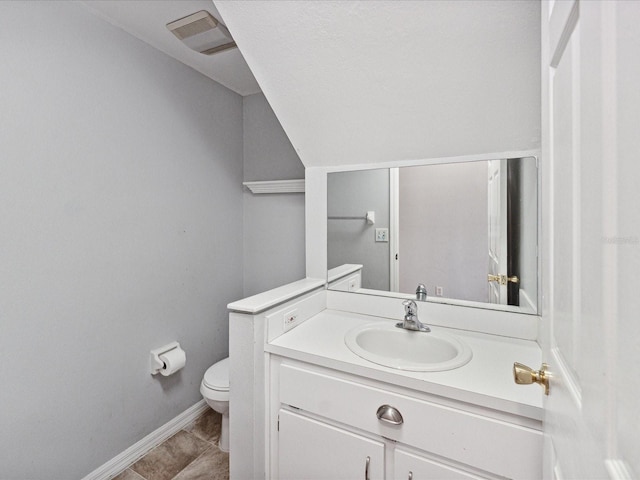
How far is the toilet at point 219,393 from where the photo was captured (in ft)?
5.47

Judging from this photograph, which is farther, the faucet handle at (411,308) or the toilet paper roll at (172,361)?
the toilet paper roll at (172,361)

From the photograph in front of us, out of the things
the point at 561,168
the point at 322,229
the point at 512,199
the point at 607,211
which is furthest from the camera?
the point at 322,229

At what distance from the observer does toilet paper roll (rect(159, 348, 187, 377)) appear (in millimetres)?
1759

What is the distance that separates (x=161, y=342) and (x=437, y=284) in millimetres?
1572

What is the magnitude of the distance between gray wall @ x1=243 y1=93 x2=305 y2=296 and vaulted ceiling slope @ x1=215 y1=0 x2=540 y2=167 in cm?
78

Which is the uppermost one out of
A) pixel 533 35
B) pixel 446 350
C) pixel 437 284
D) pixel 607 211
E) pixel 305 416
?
pixel 533 35

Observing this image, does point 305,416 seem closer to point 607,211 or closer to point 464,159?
point 607,211

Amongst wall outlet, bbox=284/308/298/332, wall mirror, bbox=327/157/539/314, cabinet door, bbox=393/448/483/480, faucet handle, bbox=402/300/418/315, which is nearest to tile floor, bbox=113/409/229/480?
wall outlet, bbox=284/308/298/332

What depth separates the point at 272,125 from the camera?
7.74ft

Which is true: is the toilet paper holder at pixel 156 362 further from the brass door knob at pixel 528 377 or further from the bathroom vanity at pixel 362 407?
the brass door knob at pixel 528 377

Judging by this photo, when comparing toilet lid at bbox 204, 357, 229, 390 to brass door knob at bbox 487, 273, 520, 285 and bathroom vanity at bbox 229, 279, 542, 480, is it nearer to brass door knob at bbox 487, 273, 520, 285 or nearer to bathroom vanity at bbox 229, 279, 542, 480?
bathroom vanity at bbox 229, 279, 542, 480

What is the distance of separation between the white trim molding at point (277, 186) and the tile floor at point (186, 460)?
1.61 meters

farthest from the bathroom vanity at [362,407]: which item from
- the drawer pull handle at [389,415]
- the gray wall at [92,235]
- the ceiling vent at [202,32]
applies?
the ceiling vent at [202,32]

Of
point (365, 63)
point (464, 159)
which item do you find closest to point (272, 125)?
point (365, 63)
